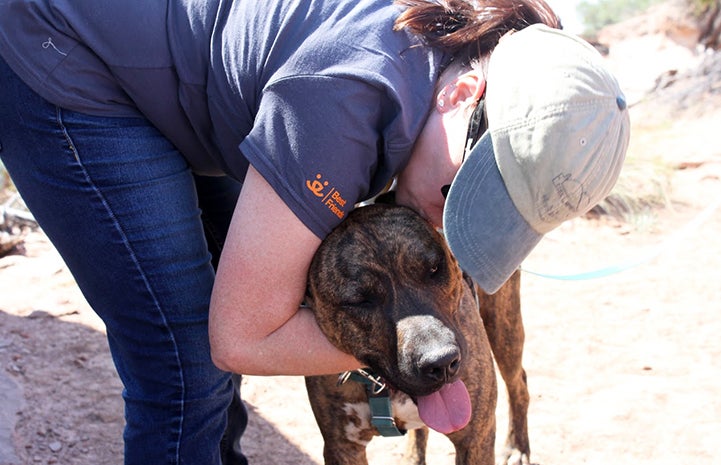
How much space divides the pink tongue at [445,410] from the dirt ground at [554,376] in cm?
49

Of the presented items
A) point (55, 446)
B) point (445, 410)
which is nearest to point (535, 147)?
point (445, 410)

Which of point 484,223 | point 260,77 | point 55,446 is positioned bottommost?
point 55,446

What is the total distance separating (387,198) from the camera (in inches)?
99.0

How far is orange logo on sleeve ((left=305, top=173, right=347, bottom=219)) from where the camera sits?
5.86ft

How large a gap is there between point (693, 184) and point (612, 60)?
14.1m

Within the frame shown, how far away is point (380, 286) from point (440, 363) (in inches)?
12.1

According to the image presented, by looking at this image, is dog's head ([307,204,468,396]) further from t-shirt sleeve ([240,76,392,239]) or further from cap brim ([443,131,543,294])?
t-shirt sleeve ([240,76,392,239])

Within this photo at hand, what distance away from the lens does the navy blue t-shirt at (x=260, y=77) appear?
69.8 inches

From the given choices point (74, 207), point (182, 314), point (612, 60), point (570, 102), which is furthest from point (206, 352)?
point (612, 60)

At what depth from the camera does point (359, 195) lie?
76.5 inches

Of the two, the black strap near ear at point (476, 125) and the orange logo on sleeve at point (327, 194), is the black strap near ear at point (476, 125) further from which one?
the orange logo on sleeve at point (327, 194)

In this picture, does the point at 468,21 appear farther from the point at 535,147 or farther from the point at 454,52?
the point at 535,147

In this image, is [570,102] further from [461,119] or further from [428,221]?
[428,221]

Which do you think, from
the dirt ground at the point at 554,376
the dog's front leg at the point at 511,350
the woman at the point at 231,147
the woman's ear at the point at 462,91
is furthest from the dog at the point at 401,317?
the dog's front leg at the point at 511,350
